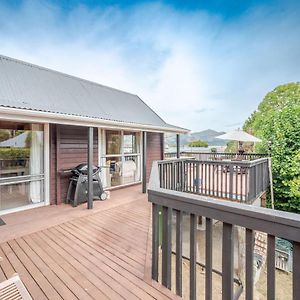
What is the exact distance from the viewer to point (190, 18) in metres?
8.79

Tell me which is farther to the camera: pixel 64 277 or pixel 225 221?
pixel 64 277

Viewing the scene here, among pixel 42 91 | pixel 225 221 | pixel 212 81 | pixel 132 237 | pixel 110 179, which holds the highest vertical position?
pixel 212 81

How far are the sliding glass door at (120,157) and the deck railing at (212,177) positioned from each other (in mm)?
2114

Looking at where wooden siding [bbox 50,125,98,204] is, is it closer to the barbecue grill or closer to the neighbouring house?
the neighbouring house

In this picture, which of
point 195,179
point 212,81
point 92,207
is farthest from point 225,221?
point 212,81

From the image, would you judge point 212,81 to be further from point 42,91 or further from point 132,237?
point 132,237

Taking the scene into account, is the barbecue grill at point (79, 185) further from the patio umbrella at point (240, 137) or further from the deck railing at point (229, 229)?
the patio umbrella at point (240, 137)

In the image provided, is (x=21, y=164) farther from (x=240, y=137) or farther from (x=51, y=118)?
(x=240, y=137)

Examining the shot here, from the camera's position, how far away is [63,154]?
5668 mm

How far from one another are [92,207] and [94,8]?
760cm

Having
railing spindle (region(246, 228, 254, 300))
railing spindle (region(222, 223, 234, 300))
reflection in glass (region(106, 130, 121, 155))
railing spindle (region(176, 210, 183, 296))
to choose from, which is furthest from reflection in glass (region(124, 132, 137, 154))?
railing spindle (region(246, 228, 254, 300))

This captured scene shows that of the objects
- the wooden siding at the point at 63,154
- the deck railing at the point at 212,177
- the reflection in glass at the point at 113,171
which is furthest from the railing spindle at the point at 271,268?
the reflection in glass at the point at 113,171

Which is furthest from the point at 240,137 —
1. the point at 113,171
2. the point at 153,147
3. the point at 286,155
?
the point at 113,171

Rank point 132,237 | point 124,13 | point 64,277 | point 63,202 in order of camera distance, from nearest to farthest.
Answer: point 64,277, point 132,237, point 63,202, point 124,13
